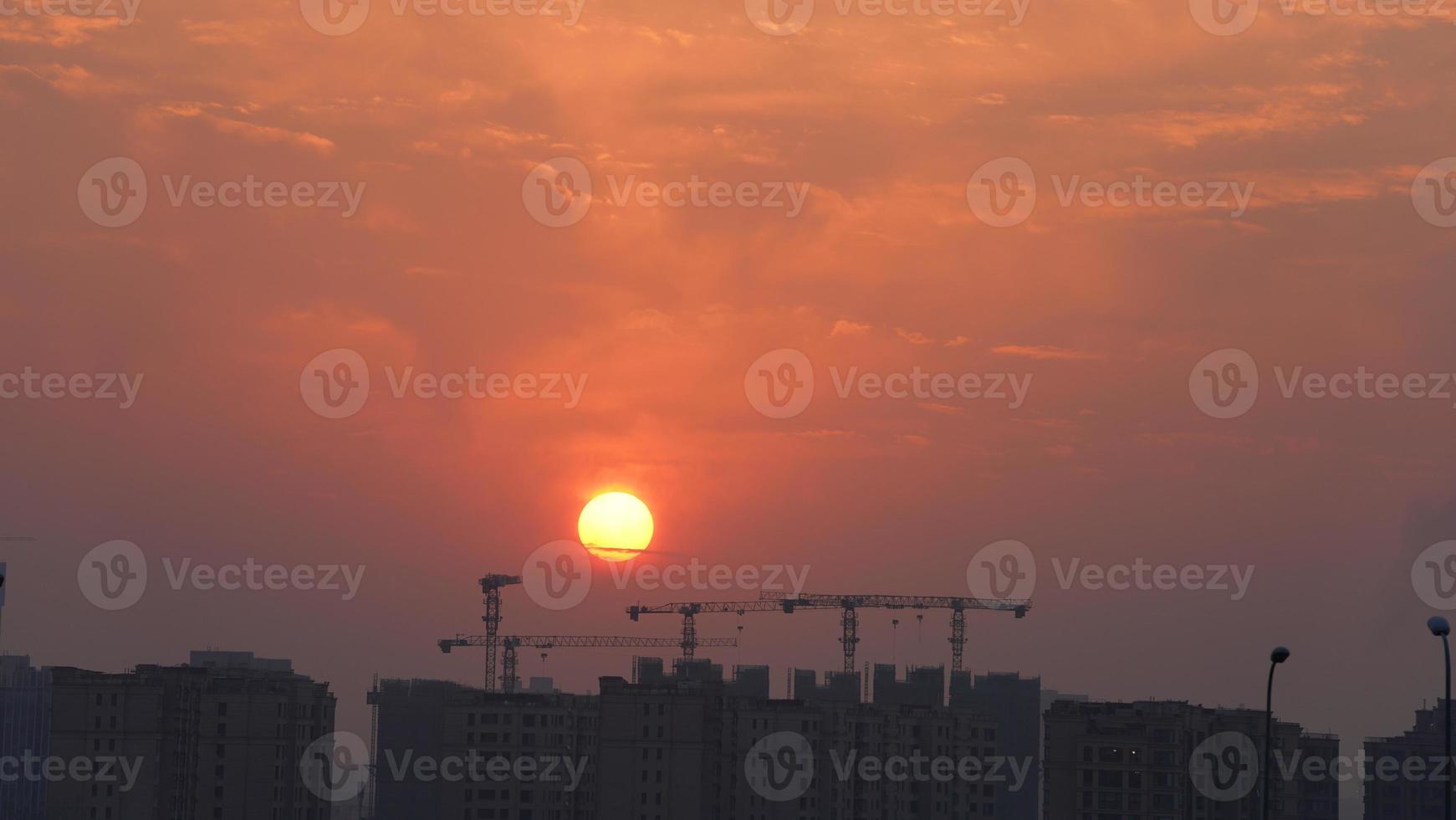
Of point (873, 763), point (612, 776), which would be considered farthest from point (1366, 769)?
point (612, 776)

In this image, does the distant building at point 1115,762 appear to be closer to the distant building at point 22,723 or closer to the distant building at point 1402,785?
the distant building at point 1402,785

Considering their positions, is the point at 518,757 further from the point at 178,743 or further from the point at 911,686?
the point at 911,686

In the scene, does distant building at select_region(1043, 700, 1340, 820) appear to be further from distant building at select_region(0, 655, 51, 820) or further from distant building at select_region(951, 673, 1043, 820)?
distant building at select_region(0, 655, 51, 820)

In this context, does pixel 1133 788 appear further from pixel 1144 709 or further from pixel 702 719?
pixel 702 719

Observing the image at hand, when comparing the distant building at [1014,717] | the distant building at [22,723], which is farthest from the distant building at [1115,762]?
the distant building at [22,723]

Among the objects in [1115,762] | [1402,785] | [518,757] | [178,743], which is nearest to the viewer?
[1115,762]

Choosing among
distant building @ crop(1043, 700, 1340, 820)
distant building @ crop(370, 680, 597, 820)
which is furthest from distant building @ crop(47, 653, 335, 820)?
distant building @ crop(1043, 700, 1340, 820)

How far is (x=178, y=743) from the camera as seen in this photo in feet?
316

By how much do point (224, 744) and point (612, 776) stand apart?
22.0 meters

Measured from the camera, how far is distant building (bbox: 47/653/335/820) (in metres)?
94.3

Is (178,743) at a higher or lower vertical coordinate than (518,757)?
higher

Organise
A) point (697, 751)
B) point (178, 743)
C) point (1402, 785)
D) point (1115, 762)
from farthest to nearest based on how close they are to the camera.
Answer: point (1402, 785) < point (697, 751) < point (178, 743) < point (1115, 762)

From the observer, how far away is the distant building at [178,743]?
94.3m

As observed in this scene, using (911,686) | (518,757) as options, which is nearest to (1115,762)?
(518,757)
